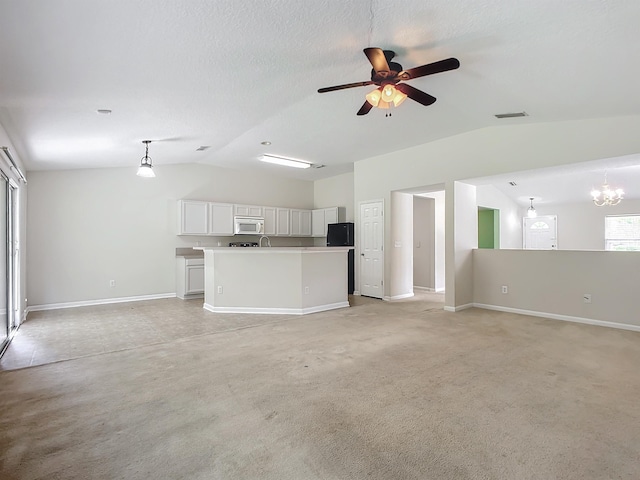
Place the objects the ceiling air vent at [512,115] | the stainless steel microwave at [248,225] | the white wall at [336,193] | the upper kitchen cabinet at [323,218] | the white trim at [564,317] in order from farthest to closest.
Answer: the upper kitchen cabinet at [323,218] < the white wall at [336,193] < the stainless steel microwave at [248,225] < the white trim at [564,317] < the ceiling air vent at [512,115]

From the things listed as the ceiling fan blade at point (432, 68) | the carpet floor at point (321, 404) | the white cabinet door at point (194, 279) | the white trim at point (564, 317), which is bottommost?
the carpet floor at point (321, 404)

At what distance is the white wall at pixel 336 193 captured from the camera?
811 cm

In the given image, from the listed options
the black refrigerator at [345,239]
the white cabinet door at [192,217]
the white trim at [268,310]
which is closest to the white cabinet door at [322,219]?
the black refrigerator at [345,239]

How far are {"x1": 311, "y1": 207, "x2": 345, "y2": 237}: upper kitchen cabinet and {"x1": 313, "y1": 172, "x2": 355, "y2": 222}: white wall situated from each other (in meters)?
0.17

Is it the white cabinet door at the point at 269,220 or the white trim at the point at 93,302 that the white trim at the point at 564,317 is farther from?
the white trim at the point at 93,302

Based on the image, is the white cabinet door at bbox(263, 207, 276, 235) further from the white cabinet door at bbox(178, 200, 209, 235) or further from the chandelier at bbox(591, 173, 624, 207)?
the chandelier at bbox(591, 173, 624, 207)

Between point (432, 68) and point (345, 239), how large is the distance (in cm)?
497

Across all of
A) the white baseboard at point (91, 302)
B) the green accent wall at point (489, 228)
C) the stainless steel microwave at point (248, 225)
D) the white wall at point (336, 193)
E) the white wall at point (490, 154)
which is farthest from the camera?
the green accent wall at point (489, 228)

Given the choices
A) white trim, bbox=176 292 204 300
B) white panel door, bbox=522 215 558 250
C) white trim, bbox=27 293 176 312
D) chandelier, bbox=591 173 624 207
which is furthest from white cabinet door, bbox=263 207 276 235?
chandelier, bbox=591 173 624 207

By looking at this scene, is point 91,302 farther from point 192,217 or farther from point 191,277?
point 192,217

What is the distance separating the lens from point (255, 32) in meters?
2.33

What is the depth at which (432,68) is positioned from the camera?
8.86 feet

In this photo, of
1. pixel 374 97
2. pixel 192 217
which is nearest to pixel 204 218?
pixel 192 217

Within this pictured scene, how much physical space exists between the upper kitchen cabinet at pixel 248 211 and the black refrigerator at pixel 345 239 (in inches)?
69.1
